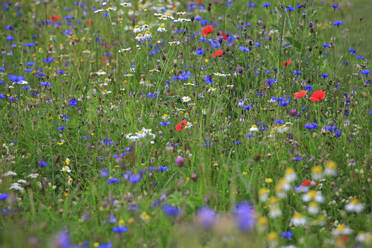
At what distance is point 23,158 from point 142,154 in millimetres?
748

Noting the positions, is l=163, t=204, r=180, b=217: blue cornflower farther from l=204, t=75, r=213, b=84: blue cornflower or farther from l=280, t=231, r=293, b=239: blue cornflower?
l=204, t=75, r=213, b=84: blue cornflower

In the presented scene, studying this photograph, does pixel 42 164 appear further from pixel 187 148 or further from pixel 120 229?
pixel 120 229

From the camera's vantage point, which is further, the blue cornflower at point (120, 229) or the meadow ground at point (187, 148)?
the meadow ground at point (187, 148)

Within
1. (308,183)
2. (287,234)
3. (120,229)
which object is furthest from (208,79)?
(120,229)

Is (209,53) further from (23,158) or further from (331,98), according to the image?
(23,158)

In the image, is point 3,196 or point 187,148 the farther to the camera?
point 187,148

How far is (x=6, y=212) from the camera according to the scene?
6.32 ft

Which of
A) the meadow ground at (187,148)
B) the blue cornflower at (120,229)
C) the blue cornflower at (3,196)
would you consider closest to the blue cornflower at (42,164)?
the meadow ground at (187,148)

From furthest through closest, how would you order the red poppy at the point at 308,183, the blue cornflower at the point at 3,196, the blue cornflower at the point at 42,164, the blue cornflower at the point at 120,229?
the blue cornflower at the point at 42,164, the red poppy at the point at 308,183, the blue cornflower at the point at 3,196, the blue cornflower at the point at 120,229

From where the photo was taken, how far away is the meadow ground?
5.94ft

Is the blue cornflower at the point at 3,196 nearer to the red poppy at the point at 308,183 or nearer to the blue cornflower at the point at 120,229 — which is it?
the blue cornflower at the point at 120,229

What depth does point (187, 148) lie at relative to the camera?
2.56 m

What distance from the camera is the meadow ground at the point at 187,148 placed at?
181 cm

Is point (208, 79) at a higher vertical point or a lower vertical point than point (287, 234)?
higher
